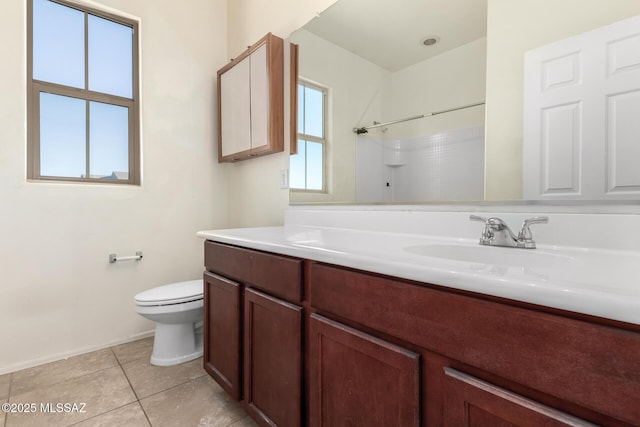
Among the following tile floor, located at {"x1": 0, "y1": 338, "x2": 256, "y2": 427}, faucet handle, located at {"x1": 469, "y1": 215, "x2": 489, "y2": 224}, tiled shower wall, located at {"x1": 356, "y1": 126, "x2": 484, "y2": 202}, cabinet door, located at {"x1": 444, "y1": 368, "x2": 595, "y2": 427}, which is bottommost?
tile floor, located at {"x1": 0, "y1": 338, "x2": 256, "y2": 427}

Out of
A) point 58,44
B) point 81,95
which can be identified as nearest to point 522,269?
point 81,95

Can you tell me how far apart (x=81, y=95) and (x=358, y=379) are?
2335 mm

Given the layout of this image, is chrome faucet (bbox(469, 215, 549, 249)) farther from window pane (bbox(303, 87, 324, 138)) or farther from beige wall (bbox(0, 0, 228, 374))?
beige wall (bbox(0, 0, 228, 374))

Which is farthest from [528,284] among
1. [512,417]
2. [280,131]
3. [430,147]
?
[280,131]

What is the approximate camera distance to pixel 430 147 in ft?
3.94

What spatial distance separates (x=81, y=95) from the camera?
1965 millimetres

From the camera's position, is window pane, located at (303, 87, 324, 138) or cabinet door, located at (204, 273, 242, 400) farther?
window pane, located at (303, 87, 324, 138)

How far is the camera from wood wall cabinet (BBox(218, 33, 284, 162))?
186cm

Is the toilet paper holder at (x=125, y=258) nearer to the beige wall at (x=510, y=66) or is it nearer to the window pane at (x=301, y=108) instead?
the window pane at (x=301, y=108)

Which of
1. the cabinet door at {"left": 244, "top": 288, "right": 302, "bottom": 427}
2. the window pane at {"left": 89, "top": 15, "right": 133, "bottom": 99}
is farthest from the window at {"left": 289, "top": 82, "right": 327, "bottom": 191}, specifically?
the window pane at {"left": 89, "top": 15, "right": 133, "bottom": 99}

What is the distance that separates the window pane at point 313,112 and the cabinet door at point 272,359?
97cm

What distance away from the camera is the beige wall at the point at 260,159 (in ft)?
6.19

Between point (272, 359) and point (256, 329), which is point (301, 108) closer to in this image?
point (256, 329)

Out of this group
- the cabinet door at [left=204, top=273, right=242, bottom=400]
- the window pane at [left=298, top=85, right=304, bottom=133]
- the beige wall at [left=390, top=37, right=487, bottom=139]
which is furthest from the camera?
the window pane at [left=298, top=85, right=304, bottom=133]
